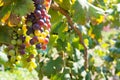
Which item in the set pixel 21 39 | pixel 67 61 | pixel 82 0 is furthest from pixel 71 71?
pixel 21 39

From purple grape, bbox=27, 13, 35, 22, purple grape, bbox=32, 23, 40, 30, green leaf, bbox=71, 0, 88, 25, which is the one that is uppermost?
green leaf, bbox=71, 0, 88, 25

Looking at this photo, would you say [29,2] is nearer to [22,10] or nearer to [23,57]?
[22,10]

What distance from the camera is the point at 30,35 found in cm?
119

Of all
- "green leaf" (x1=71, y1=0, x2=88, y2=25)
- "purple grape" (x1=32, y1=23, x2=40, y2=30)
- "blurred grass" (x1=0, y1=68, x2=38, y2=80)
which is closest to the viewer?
"purple grape" (x1=32, y1=23, x2=40, y2=30)

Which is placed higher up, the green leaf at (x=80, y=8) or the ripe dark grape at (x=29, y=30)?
the green leaf at (x=80, y=8)

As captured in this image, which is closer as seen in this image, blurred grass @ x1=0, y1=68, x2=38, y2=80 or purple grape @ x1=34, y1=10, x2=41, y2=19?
purple grape @ x1=34, y1=10, x2=41, y2=19

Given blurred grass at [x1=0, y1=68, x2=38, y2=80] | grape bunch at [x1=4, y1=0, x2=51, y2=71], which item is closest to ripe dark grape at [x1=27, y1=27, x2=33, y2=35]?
grape bunch at [x1=4, y1=0, x2=51, y2=71]

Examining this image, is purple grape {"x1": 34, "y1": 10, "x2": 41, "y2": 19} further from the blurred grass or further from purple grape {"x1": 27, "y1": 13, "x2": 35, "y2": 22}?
the blurred grass

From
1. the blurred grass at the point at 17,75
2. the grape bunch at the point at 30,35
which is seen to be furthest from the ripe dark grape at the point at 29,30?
the blurred grass at the point at 17,75

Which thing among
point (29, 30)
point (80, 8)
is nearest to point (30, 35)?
point (29, 30)

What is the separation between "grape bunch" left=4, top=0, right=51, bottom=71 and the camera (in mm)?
1187

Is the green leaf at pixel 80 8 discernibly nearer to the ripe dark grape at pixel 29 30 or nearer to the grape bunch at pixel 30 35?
the grape bunch at pixel 30 35

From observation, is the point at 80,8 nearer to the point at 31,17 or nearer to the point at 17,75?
the point at 31,17

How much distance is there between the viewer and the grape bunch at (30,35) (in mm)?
1187
